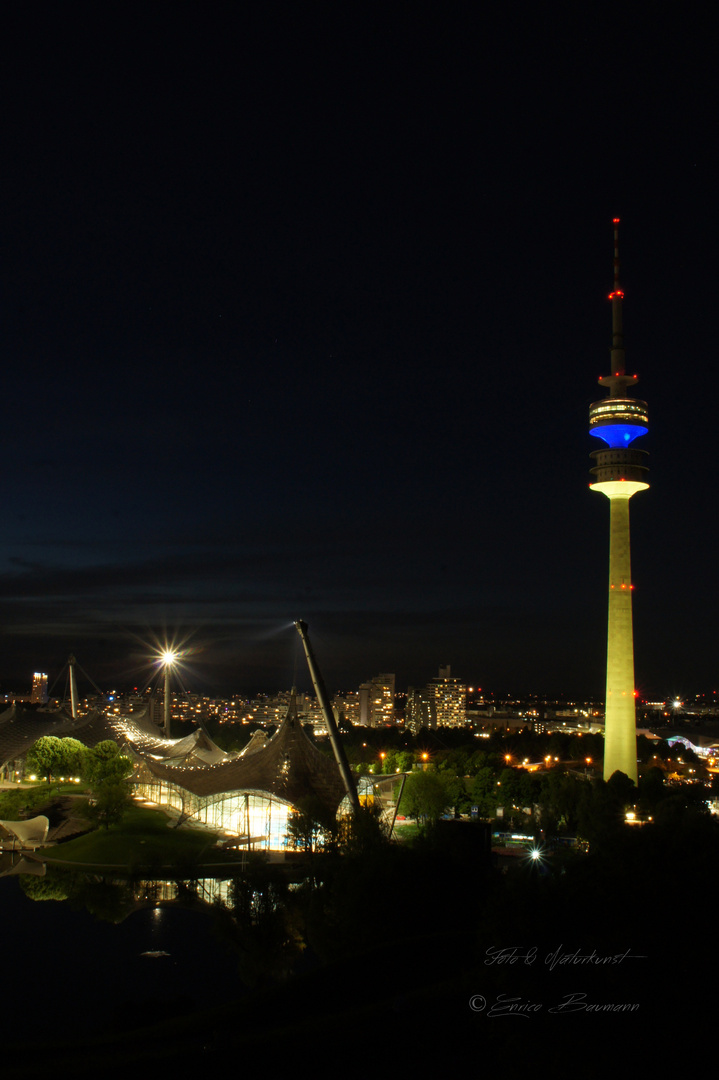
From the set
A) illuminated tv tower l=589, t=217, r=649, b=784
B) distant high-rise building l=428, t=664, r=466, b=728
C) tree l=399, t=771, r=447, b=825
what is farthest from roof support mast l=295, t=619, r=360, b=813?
distant high-rise building l=428, t=664, r=466, b=728

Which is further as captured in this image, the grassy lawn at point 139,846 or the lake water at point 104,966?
the grassy lawn at point 139,846

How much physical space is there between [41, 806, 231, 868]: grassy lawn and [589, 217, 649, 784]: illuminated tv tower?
28.4 metres

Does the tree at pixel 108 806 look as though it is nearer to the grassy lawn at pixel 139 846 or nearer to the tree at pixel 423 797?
the grassy lawn at pixel 139 846

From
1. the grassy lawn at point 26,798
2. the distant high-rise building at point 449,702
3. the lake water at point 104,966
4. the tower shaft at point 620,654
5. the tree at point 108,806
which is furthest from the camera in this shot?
the distant high-rise building at point 449,702

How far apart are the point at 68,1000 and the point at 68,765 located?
87.7 feet

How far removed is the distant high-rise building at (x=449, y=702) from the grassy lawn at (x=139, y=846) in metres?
114

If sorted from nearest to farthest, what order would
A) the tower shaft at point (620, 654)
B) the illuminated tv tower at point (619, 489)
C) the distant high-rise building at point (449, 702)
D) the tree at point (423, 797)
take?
1. the tree at point (423, 797)
2. the tower shaft at point (620, 654)
3. the illuminated tv tower at point (619, 489)
4. the distant high-rise building at point (449, 702)

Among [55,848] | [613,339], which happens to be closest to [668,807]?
[55,848]

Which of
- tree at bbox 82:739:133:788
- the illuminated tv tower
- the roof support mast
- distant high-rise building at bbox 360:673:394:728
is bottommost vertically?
distant high-rise building at bbox 360:673:394:728

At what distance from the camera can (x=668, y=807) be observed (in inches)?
1142

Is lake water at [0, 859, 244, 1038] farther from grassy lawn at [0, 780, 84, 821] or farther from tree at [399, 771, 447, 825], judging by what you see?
tree at [399, 771, 447, 825]

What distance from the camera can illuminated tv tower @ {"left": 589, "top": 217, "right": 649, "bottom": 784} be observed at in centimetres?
4922

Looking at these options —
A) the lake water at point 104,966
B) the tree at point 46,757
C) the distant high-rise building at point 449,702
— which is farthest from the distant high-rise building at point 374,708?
the lake water at point 104,966

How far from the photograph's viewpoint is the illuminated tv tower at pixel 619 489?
49.2 meters
